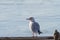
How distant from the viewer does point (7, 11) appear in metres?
13.5

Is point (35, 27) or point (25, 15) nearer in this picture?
point (35, 27)

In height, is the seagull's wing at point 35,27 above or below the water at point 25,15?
below

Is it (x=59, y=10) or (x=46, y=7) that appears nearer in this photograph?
(x=59, y=10)

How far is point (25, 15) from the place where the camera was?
40.7 feet

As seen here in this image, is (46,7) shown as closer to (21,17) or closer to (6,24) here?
(21,17)

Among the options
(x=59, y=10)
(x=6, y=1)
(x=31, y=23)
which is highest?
(x=6, y=1)

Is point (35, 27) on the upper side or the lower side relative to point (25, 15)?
lower

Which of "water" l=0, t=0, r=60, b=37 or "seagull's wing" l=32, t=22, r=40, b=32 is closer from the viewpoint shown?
"seagull's wing" l=32, t=22, r=40, b=32

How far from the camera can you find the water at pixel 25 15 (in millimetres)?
9725

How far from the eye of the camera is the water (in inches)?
383

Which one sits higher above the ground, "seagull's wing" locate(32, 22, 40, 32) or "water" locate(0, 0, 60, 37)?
"water" locate(0, 0, 60, 37)

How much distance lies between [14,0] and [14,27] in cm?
650

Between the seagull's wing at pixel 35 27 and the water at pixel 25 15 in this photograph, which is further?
the water at pixel 25 15

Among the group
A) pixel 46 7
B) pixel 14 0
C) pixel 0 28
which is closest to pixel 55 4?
pixel 46 7
